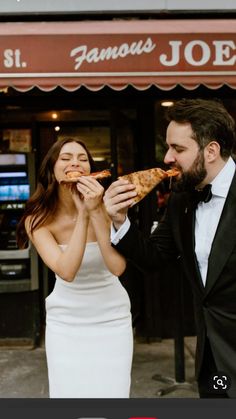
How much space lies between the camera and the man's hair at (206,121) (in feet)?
7.47

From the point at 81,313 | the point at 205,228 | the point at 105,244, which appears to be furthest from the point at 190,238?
the point at 81,313

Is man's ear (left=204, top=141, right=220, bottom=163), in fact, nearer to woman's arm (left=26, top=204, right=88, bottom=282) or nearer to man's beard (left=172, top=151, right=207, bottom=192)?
man's beard (left=172, top=151, right=207, bottom=192)

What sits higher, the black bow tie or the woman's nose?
the woman's nose

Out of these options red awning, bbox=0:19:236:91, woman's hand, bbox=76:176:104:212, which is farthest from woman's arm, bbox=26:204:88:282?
red awning, bbox=0:19:236:91

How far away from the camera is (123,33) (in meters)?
4.48

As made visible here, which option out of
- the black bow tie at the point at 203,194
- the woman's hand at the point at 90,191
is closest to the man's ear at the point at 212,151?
the black bow tie at the point at 203,194

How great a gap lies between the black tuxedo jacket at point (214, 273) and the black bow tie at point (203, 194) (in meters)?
0.06

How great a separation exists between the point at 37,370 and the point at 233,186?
3843 millimetres

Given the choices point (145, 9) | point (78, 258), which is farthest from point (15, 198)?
point (78, 258)

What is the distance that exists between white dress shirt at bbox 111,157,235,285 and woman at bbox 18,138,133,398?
578mm

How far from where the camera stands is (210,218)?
7.62 feet

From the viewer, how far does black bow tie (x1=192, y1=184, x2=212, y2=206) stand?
2.29 metres

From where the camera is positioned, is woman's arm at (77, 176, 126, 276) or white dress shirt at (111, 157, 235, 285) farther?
woman's arm at (77, 176, 126, 276)

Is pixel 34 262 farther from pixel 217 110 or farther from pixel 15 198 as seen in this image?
pixel 217 110
